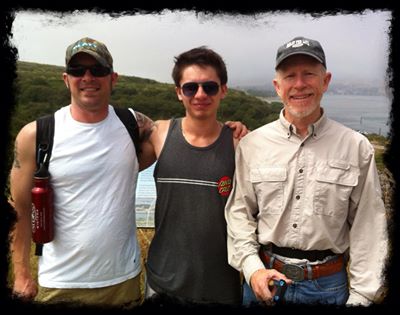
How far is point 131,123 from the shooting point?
3.28 m

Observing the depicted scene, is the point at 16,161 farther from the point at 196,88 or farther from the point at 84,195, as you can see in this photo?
the point at 196,88

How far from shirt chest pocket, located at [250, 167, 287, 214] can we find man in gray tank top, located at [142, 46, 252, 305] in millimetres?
319

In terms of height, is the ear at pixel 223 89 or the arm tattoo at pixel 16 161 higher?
the ear at pixel 223 89

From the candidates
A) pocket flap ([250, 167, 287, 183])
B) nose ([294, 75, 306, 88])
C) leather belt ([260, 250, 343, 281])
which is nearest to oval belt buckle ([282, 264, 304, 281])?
leather belt ([260, 250, 343, 281])

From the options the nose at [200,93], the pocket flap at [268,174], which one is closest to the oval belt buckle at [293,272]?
the pocket flap at [268,174]

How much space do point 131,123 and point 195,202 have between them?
96 cm

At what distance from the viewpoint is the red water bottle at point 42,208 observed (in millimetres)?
2928

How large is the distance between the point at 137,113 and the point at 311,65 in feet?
5.36

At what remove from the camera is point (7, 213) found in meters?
3.10

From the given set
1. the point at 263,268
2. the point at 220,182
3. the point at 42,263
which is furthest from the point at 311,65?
the point at 42,263

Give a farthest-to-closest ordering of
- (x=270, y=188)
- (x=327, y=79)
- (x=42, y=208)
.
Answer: (x=42, y=208) → (x=327, y=79) → (x=270, y=188)

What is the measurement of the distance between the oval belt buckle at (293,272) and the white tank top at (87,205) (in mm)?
1411

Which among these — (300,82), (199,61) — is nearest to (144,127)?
(199,61)

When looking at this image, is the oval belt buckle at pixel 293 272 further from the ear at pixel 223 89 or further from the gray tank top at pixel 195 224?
the ear at pixel 223 89
